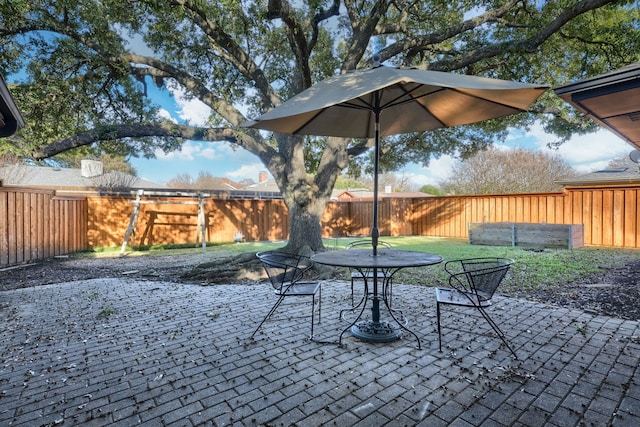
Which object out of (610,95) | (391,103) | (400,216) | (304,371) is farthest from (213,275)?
(400,216)

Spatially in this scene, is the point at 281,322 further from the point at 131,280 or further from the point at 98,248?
the point at 98,248

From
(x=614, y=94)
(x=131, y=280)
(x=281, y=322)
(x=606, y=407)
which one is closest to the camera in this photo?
(x=606, y=407)

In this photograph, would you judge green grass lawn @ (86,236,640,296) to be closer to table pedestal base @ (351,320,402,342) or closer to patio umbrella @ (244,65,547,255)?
table pedestal base @ (351,320,402,342)

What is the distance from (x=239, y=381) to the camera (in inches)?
87.6

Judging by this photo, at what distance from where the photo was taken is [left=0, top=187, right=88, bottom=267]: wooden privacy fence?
22.8ft

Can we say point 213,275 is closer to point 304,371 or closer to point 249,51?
point 304,371

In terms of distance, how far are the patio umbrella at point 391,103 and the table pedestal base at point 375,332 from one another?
30.2 inches

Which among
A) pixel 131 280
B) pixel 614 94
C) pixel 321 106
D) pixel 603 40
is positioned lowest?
pixel 131 280

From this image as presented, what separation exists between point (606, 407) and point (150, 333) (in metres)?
3.51

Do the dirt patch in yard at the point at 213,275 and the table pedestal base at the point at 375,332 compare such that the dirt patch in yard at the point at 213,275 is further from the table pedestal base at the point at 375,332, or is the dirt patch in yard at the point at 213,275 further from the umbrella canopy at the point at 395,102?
the umbrella canopy at the point at 395,102

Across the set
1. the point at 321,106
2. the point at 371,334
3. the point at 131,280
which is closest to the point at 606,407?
the point at 371,334

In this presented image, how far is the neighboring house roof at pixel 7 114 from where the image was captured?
119 inches

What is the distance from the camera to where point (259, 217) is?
13.3m

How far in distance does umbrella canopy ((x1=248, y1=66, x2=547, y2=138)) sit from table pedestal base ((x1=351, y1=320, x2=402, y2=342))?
1971mm
